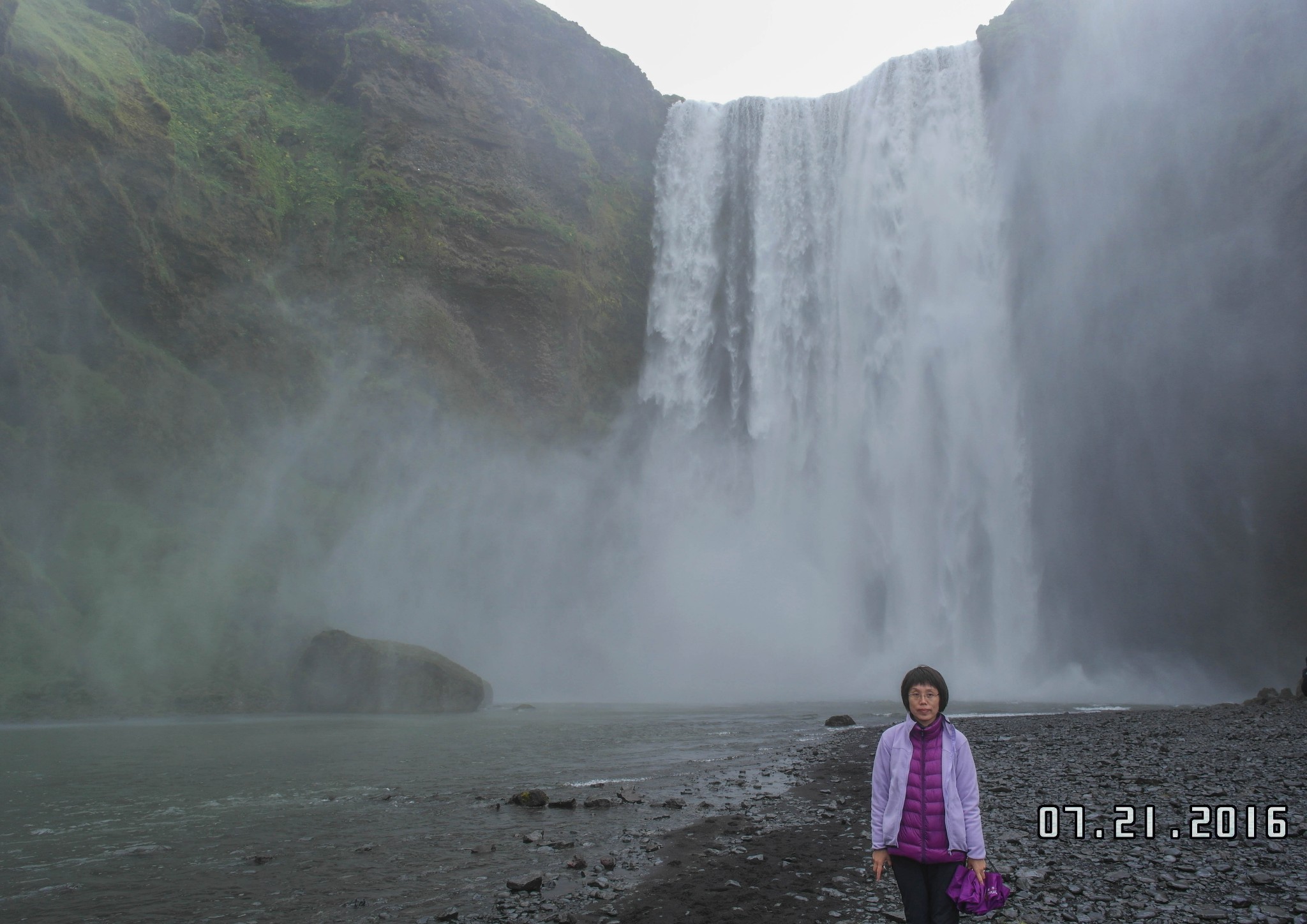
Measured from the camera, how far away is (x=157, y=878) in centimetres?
614

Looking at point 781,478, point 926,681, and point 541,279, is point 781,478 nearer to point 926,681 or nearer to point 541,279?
point 541,279

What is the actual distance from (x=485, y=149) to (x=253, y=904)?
31752 mm

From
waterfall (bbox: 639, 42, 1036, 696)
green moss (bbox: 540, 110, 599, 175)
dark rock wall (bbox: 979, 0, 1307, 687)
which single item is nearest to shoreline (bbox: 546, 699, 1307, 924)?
waterfall (bbox: 639, 42, 1036, 696)

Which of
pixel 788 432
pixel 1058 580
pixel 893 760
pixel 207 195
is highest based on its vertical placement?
pixel 207 195

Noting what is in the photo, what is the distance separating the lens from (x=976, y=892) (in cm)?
341

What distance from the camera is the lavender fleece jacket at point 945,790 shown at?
3527mm

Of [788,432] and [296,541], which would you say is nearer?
[296,541]

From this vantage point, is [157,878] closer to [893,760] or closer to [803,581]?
[893,760]

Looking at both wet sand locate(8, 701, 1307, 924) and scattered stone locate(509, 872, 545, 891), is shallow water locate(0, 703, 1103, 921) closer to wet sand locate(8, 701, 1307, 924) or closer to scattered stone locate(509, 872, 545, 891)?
wet sand locate(8, 701, 1307, 924)

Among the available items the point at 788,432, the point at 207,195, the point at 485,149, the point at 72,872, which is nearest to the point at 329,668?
the point at 72,872

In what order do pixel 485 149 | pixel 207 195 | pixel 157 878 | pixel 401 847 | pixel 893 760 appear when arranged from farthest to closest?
1. pixel 485 149
2. pixel 207 195
3. pixel 401 847
4. pixel 157 878
5. pixel 893 760

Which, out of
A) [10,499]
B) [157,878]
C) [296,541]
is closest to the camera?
[157,878]

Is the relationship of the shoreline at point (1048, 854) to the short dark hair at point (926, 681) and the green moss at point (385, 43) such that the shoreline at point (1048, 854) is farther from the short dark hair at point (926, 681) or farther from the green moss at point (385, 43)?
the green moss at point (385, 43)

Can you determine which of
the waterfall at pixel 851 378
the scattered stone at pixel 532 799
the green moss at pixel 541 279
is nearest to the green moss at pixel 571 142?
the waterfall at pixel 851 378
